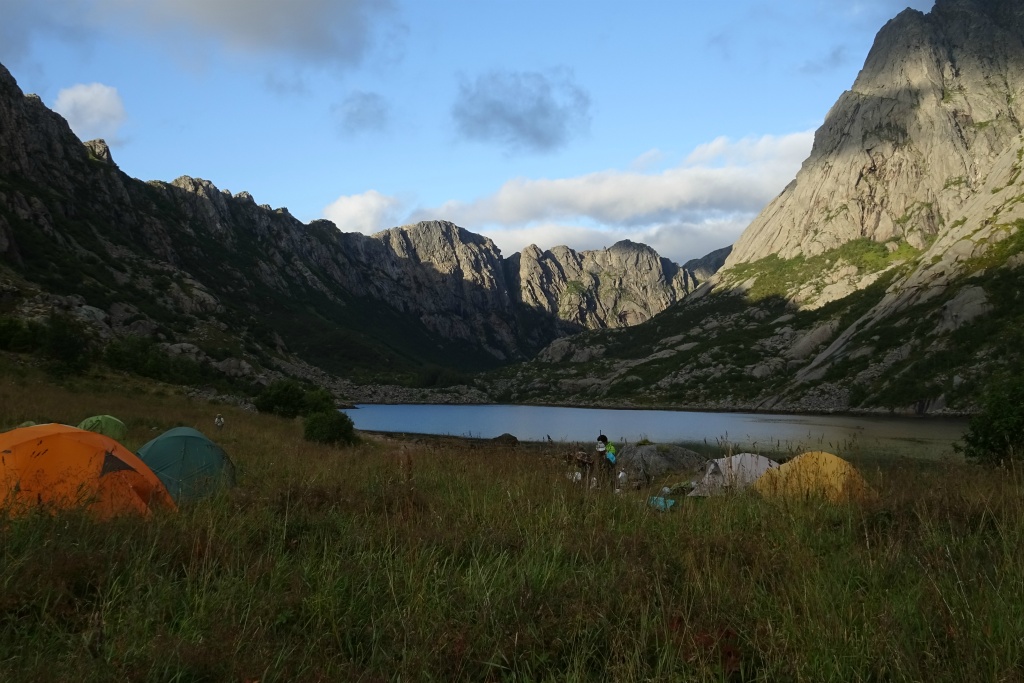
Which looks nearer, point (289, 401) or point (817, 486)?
point (817, 486)

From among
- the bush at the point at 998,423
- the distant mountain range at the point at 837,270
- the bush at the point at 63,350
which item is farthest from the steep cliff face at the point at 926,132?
the bush at the point at 63,350

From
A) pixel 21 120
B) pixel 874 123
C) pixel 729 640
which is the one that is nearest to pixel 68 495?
pixel 729 640

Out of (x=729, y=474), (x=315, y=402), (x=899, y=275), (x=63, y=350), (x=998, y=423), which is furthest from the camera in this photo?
(x=899, y=275)

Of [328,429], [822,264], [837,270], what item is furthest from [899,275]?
[328,429]

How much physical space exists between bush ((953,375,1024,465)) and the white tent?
667 centimetres

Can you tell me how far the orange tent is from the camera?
7430 millimetres

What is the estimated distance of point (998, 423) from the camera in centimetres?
1898

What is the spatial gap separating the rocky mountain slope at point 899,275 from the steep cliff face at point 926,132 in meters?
0.43

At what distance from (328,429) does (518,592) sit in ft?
110

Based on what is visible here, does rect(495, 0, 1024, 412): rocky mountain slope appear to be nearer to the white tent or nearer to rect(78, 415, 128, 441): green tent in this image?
the white tent

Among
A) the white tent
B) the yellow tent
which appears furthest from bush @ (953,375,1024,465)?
the yellow tent

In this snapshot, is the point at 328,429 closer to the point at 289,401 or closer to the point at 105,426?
the point at 105,426

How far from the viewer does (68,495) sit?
7.20 metres

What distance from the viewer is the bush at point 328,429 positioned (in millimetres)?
36156
